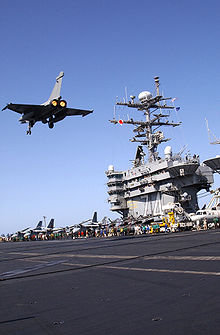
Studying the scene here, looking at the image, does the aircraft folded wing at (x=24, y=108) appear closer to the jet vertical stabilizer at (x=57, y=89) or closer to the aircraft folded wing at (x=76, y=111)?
the jet vertical stabilizer at (x=57, y=89)

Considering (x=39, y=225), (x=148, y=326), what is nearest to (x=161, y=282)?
(x=148, y=326)

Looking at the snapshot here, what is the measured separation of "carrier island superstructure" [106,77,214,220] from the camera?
55.3 metres

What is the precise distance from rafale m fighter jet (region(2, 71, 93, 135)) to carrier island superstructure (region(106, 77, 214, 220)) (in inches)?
1138

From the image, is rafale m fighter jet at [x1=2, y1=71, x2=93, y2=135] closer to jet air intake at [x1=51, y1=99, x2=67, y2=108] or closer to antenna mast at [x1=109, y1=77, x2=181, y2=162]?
jet air intake at [x1=51, y1=99, x2=67, y2=108]

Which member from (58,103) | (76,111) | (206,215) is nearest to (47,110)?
(58,103)

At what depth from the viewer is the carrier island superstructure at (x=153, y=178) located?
55344 millimetres

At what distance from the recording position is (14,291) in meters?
8.55

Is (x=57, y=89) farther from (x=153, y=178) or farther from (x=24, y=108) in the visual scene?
(x=153, y=178)

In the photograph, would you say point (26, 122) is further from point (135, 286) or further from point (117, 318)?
point (117, 318)

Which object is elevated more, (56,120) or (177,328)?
(56,120)

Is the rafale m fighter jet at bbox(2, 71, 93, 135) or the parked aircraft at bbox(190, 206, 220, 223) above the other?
the rafale m fighter jet at bbox(2, 71, 93, 135)

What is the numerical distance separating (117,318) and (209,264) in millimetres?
6116

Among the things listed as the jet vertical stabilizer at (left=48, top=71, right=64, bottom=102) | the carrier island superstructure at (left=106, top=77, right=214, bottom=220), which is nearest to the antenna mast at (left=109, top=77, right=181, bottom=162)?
the carrier island superstructure at (left=106, top=77, right=214, bottom=220)

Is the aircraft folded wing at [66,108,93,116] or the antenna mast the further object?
the antenna mast
